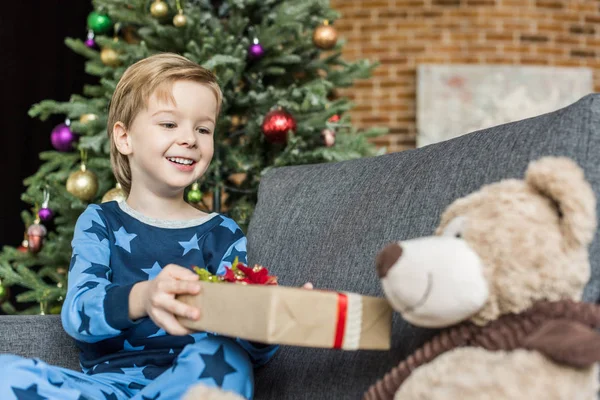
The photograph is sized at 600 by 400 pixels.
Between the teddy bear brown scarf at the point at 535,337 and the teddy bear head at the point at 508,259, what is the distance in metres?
0.01

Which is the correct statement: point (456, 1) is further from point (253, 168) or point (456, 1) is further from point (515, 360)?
point (515, 360)

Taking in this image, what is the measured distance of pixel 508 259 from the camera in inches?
27.2

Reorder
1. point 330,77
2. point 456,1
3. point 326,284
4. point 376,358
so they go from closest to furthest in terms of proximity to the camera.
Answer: point 376,358 < point 326,284 < point 330,77 < point 456,1

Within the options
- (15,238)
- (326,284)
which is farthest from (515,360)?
(15,238)

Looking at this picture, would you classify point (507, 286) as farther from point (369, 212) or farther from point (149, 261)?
point (149, 261)

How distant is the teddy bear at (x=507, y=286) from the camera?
2.15 feet

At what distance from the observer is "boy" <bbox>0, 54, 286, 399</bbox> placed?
35.9 inches

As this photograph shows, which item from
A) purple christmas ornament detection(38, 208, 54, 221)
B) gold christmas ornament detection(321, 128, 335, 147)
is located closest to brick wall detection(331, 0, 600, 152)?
gold christmas ornament detection(321, 128, 335, 147)

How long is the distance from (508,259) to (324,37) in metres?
1.67

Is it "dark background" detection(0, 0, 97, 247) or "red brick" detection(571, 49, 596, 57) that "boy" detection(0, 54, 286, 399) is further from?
"red brick" detection(571, 49, 596, 57)

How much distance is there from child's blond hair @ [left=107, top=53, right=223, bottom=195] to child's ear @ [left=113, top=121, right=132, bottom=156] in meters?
0.01

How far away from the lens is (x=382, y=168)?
1.21 meters

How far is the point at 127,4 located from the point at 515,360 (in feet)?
6.31

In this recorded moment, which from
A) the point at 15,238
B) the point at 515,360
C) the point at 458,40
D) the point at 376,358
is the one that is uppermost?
the point at 458,40
